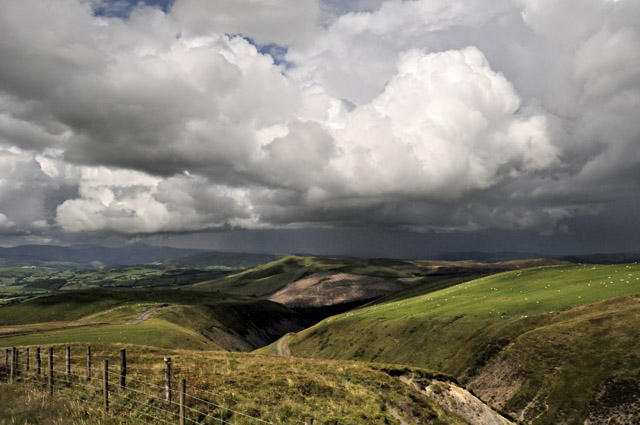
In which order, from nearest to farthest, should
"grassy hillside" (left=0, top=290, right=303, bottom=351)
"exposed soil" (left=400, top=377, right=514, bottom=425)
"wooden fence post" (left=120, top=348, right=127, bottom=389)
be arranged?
1. "wooden fence post" (left=120, top=348, right=127, bottom=389)
2. "exposed soil" (left=400, top=377, right=514, bottom=425)
3. "grassy hillside" (left=0, top=290, right=303, bottom=351)

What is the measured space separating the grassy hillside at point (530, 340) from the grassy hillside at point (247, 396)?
2913 cm

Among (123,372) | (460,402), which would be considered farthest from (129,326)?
(460,402)

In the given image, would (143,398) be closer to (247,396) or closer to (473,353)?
(247,396)

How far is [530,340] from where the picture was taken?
71.8m

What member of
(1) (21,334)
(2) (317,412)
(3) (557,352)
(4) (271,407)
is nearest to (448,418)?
(2) (317,412)

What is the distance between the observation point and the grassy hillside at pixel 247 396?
22.2m

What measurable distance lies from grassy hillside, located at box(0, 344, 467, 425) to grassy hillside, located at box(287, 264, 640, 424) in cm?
2913

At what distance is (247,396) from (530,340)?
2502 inches

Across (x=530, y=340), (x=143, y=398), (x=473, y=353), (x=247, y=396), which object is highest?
(x=143, y=398)

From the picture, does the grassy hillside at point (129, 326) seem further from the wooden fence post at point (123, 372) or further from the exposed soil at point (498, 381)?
the exposed soil at point (498, 381)

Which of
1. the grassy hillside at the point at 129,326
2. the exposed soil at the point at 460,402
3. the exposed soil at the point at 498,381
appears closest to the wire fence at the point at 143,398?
the exposed soil at the point at 460,402

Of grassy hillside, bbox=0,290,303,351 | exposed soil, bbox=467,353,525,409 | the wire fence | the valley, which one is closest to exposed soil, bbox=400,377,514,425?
the valley

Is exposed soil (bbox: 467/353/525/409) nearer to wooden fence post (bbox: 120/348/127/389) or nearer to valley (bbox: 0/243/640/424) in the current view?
valley (bbox: 0/243/640/424)

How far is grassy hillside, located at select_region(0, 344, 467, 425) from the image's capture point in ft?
72.8
